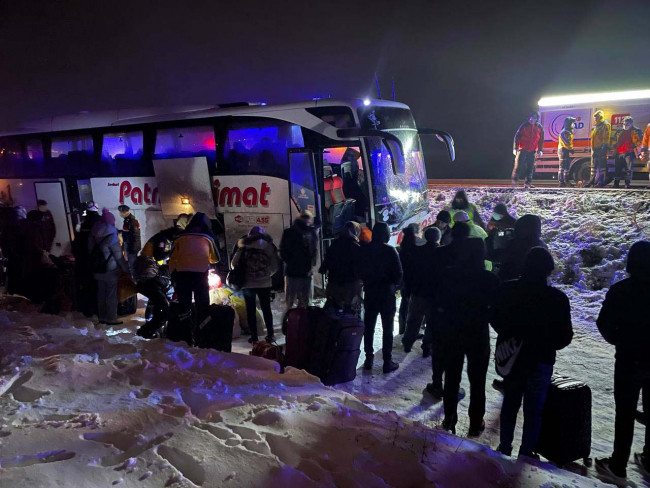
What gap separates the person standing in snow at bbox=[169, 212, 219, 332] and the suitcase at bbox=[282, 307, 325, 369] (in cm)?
126

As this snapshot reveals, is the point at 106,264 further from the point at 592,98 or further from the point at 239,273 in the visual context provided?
the point at 592,98

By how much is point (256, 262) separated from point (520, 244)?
12.2 ft

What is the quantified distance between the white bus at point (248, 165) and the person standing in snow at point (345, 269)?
276 centimetres

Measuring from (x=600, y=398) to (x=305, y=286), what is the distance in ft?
14.0

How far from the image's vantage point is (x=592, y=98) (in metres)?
14.9

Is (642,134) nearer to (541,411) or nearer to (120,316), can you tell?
(541,411)

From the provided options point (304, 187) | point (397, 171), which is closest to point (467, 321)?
point (397, 171)

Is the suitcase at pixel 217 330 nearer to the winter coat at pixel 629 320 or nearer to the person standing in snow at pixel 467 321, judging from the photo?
the person standing in snow at pixel 467 321

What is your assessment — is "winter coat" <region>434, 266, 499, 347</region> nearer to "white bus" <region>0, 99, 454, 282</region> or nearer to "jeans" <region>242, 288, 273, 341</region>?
"jeans" <region>242, 288, 273, 341</region>

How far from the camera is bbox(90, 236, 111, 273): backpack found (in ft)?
24.3

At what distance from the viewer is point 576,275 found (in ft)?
32.7

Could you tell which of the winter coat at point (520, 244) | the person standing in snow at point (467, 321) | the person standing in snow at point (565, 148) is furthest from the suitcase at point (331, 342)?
the person standing in snow at point (565, 148)

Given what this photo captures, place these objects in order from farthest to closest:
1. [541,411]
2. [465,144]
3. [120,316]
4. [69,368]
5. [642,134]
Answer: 1. [465,144]
2. [642,134]
3. [120,316]
4. [69,368]
5. [541,411]

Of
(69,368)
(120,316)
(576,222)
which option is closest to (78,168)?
(120,316)
